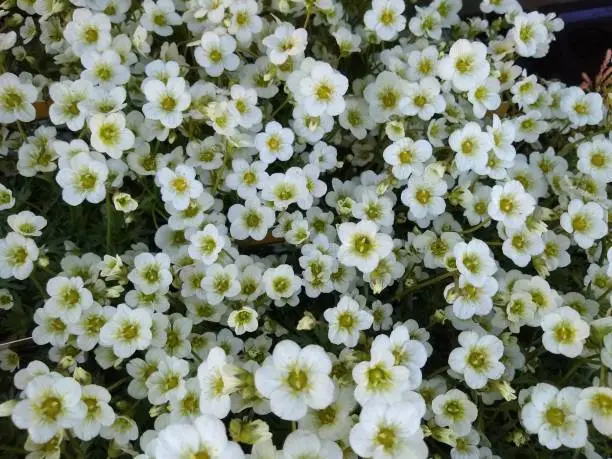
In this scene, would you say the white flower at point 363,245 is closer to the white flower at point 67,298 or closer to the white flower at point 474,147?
the white flower at point 474,147

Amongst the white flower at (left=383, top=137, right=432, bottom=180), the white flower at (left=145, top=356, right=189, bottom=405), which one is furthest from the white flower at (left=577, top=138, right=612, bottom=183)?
the white flower at (left=145, top=356, right=189, bottom=405)

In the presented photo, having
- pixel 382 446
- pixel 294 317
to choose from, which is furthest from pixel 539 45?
pixel 382 446

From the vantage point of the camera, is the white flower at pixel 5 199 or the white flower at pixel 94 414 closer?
the white flower at pixel 94 414

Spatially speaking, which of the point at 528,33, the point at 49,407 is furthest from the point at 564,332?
the point at 49,407

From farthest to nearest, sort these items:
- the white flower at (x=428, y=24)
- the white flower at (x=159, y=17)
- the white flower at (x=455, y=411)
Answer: the white flower at (x=428, y=24) < the white flower at (x=159, y=17) < the white flower at (x=455, y=411)

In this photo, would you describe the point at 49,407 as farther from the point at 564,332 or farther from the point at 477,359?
the point at 564,332

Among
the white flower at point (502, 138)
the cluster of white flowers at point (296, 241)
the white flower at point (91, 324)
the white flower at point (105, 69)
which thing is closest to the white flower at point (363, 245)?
the cluster of white flowers at point (296, 241)

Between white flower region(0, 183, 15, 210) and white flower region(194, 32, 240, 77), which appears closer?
white flower region(0, 183, 15, 210)

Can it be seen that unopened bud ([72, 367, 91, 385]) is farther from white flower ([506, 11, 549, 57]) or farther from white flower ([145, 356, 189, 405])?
white flower ([506, 11, 549, 57])
